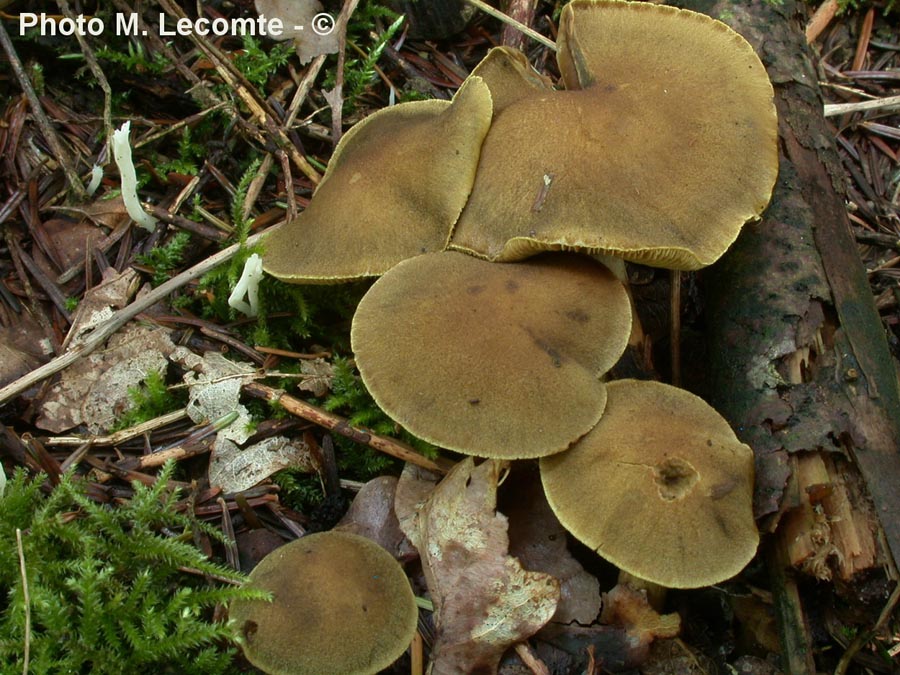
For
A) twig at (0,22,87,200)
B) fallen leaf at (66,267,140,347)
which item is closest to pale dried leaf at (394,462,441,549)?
fallen leaf at (66,267,140,347)

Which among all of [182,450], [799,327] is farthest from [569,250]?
[182,450]

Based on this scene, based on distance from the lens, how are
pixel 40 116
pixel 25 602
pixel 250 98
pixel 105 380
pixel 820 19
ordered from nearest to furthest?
pixel 25 602 < pixel 105 380 < pixel 40 116 < pixel 250 98 < pixel 820 19

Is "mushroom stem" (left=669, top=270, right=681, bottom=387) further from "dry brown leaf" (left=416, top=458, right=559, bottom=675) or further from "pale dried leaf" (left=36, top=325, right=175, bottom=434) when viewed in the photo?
"pale dried leaf" (left=36, top=325, right=175, bottom=434)

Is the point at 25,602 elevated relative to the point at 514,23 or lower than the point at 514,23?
lower

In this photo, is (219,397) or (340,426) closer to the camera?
(340,426)

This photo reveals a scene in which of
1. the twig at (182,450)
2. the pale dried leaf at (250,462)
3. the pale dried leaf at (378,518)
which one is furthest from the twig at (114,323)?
the pale dried leaf at (378,518)

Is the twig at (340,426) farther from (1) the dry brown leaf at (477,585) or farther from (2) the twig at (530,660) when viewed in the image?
(2) the twig at (530,660)

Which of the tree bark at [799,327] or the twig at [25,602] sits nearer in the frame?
the twig at [25,602]

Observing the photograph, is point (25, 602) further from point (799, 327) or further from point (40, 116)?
point (799, 327)
